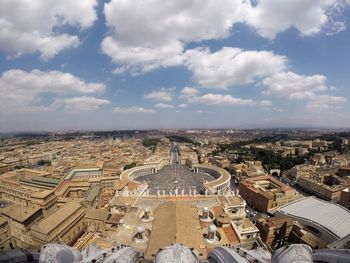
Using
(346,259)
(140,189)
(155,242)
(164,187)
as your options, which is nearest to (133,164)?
(164,187)

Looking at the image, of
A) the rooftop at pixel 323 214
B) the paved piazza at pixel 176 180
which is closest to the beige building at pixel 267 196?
the rooftop at pixel 323 214

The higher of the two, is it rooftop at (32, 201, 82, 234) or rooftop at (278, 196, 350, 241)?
A: rooftop at (32, 201, 82, 234)

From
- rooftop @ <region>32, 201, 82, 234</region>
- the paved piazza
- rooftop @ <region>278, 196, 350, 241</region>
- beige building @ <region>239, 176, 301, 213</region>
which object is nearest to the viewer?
rooftop @ <region>32, 201, 82, 234</region>

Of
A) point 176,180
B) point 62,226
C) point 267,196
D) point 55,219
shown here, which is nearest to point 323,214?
point 267,196

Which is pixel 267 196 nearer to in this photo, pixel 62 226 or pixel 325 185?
pixel 325 185

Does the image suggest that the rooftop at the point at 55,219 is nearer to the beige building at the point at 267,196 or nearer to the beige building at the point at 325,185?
the beige building at the point at 267,196

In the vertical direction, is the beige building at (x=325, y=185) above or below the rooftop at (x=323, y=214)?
below

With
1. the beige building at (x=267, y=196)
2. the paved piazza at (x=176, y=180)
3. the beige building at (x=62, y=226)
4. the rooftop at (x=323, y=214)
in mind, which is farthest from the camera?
the paved piazza at (x=176, y=180)

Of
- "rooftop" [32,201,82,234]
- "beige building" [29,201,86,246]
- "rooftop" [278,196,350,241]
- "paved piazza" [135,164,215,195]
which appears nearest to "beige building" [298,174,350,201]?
"rooftop" [278,196,350,241]

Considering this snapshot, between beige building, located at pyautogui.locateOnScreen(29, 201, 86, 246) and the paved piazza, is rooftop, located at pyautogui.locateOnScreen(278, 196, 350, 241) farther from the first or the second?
beige building, located at pyautogui.locateOnScreen(29, 201, 86, 246)
